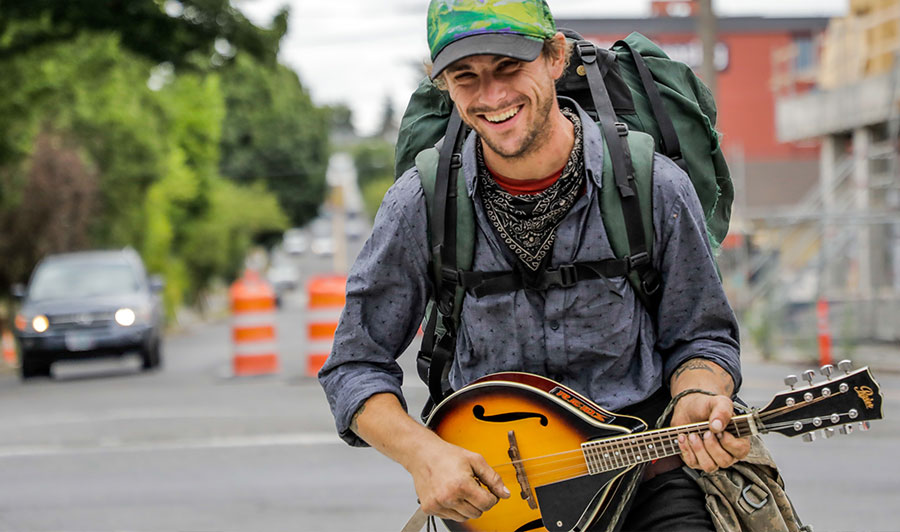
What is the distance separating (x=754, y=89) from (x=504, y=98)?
178 feet

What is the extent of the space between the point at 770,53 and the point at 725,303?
54.8 metres

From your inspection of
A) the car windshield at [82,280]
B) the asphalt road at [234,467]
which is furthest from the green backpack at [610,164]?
the car windshield at [82,280]

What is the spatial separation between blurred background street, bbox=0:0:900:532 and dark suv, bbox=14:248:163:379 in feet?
0.10

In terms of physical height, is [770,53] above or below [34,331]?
above

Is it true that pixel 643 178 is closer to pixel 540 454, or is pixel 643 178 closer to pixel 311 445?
pixel 540 454

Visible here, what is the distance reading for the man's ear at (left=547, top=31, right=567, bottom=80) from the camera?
286cm

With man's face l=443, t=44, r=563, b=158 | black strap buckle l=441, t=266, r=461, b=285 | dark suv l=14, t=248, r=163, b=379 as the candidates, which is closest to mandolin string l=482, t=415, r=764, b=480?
black strap buckle l=441, t=266, r=461, b=285

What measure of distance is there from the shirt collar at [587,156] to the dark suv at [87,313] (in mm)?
15487

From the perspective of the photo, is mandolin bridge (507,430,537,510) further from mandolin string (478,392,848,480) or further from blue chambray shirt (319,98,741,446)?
blue chambray shirt (319,98,741,446)

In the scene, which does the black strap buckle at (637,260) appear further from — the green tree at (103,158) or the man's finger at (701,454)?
the green tree at (103,158)

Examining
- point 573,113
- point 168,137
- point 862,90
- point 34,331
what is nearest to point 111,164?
point 168,137

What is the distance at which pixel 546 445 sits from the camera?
9.42 ft

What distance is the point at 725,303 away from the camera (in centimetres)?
288

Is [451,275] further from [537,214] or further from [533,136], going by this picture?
[533,136]
